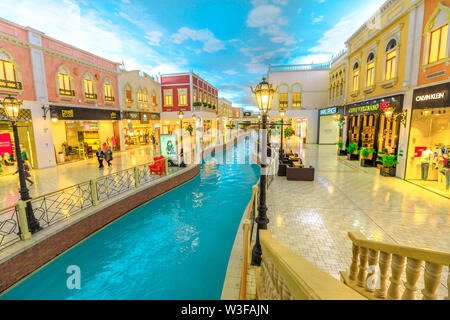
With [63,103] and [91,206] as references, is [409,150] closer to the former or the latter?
[91,206]

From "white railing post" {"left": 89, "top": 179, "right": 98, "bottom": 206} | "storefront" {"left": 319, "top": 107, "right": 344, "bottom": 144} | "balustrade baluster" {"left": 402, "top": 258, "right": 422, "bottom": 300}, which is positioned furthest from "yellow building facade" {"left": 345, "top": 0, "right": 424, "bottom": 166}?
"white railing post" {"left": 89, "top": 179, "right": 98, "bottom": 206}

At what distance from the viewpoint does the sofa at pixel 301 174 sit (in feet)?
36.5

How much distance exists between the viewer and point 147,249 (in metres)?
6.91

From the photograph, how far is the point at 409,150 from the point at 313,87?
2049 cm

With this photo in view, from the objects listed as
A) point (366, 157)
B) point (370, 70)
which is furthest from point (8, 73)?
point (370, 70)

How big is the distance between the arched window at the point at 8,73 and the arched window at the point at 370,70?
22486 millimetres

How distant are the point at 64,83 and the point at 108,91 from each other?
14.9 feet

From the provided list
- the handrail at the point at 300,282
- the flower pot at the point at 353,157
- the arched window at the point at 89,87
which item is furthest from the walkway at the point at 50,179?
the flower pot at the point at 353,157

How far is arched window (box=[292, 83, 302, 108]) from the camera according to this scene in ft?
97.0

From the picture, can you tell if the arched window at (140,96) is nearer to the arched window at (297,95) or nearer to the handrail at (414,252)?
the arched window at (297,95)

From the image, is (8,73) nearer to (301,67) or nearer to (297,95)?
(297,95)

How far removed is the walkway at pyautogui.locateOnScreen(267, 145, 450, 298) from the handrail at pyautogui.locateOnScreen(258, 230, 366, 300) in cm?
276

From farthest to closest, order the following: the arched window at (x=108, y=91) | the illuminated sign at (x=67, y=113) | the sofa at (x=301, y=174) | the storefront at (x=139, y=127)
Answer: the storefront at (x=139, y=127), the arched window at (x=108, y=91), the illuminated sign at (x=67, y=113), the sofa at (x=301, y=174)

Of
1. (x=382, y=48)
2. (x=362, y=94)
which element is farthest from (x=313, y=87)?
(x=382, y=48)
